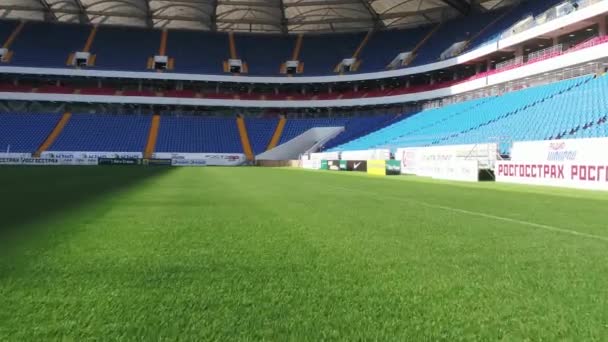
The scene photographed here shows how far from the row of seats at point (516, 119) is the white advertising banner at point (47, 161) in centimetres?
2796

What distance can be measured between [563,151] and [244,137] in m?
40.3

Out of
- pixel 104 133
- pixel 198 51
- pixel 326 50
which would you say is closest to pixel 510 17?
pixel 326 50

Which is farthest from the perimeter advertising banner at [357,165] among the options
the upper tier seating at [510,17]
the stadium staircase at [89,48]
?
the stadium staircase at [89,48]

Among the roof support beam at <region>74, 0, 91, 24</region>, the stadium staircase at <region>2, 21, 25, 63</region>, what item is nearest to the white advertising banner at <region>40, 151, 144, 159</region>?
the stadium staircase at <region>2, 21, 25, 63</region>

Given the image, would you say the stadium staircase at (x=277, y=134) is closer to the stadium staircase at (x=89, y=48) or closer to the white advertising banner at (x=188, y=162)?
the white advertising banner at (x=188, y=162)

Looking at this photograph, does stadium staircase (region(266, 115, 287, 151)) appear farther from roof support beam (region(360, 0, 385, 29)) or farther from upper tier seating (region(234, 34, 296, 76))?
roof support beam (region(360, 0, 385, 29))

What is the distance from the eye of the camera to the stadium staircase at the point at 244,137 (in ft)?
166

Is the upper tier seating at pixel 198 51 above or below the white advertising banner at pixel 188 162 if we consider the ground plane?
above

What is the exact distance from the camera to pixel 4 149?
45.3m

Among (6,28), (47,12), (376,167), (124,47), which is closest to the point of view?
(376,167)

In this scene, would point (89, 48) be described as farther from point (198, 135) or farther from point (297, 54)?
point (297, 54)

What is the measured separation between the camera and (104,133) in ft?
165

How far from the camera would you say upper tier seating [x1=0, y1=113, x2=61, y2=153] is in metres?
45.6

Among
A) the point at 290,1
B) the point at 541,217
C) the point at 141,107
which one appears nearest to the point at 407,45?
the point at 290,1
